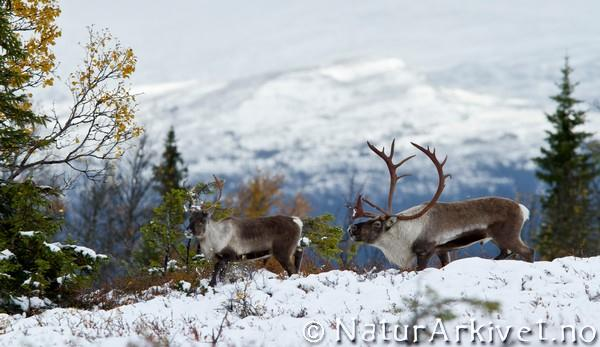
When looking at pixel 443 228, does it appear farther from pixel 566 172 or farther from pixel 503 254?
pixel 566 172

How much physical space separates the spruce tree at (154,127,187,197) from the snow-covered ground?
2817 cm

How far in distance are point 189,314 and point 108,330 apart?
110cm

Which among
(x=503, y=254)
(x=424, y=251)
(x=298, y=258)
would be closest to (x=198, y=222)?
Result: (x=298, y=258)

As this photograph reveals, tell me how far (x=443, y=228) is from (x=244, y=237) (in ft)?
11.1

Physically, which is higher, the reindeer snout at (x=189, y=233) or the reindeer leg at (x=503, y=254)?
the reindeer snout at (x=189, y=233)

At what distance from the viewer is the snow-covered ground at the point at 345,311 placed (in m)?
7.04

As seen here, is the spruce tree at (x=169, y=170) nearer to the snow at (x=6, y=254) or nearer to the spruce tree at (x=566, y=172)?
the spruce tree at (x=566, y=172)

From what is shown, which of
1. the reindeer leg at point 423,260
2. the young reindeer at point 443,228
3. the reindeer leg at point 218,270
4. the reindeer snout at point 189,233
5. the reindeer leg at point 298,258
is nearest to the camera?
the young reindeer at point 443,228

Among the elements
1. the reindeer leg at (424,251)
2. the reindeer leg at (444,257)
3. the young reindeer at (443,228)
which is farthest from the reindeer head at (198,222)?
the reindeer leg at (444,257)

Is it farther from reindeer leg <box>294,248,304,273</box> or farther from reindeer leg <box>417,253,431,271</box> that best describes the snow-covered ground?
reindeer leg <box>294,248,304,273</box>

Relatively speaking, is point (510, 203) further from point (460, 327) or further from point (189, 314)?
point (189, 314)

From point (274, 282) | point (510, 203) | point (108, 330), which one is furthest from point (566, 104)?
point (108, 330)

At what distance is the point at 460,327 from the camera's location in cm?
688

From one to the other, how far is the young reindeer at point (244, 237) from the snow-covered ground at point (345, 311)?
139 cm
